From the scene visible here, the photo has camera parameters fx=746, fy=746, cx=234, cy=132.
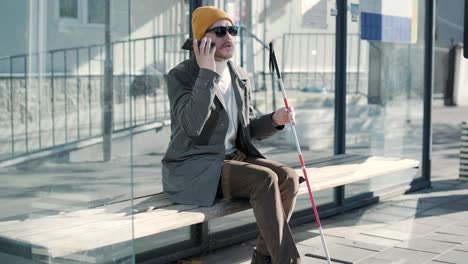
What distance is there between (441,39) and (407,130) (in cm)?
1364

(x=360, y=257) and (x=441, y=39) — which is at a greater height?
(x=441, y=39)

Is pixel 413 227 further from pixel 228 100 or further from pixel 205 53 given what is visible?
pixel 205 53

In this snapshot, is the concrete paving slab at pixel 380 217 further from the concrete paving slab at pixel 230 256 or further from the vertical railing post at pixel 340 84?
the concrete paving slab at pixel 230 256

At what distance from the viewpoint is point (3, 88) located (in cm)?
314

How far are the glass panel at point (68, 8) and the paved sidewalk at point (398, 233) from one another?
7.41ft

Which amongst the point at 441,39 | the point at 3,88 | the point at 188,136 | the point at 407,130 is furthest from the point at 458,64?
the point at 3,88

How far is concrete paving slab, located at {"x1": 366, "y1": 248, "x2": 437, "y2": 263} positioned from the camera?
4859 millimetres

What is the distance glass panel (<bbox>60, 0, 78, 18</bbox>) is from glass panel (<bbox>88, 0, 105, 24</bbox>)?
6cm

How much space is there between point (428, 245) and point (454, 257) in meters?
0.32

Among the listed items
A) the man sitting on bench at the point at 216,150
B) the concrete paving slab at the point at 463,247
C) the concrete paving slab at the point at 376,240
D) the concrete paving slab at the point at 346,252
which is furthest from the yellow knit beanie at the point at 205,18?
the concrete paving slab at the point at 463,247

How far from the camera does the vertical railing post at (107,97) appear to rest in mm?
3094

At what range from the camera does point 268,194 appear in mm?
4023

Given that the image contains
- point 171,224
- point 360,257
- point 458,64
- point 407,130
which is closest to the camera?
point 171,224

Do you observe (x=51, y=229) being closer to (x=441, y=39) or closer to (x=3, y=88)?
(x=3, y=88)
